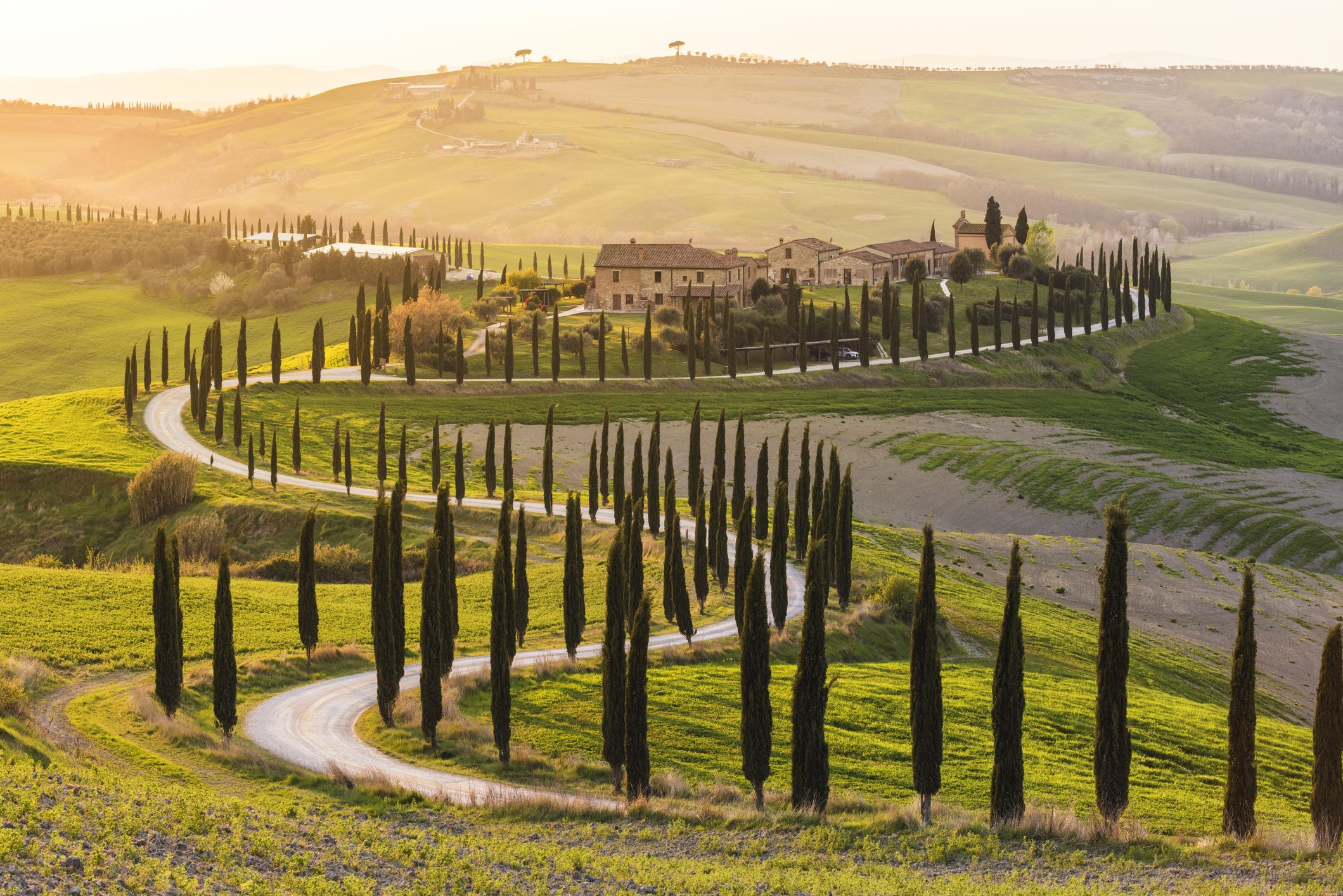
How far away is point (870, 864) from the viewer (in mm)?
29641

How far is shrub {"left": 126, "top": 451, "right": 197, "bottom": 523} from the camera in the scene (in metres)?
74.8

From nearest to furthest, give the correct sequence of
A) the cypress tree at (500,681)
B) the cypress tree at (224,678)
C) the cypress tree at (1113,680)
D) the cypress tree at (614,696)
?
the cypress tree at (1113,680) → the cypress tree at (614,696) → the cypress tree at (500,681) → the cypress tree at (224,678)

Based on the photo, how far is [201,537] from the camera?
71688mm

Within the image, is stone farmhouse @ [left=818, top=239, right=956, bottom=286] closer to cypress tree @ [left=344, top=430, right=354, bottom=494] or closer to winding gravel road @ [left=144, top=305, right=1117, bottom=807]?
cypress tree @ [left=344, top=430, right=354, bottom=494]

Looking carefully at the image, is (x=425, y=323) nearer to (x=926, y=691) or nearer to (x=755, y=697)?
(x=755, y=697)

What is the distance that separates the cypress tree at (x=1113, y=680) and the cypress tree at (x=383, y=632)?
21.2m

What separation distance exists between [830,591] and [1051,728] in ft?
61.6

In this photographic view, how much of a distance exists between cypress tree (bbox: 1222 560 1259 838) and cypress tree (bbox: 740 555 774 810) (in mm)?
11380

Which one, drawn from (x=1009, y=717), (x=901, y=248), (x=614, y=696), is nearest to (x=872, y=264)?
(x=901, y=248)

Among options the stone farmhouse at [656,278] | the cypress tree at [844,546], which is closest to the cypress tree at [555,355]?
the stone farmhouse at [656,278]

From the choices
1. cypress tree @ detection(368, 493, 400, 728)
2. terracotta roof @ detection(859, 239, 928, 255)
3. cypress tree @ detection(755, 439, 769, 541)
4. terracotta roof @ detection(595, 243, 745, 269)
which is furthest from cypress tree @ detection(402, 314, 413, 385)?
terracotta roof @ detection(859, 239, 928, 255)

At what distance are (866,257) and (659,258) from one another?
1165 inches

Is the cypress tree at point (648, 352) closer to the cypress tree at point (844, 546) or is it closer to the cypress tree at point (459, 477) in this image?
the cypress tree at point (459, 477)

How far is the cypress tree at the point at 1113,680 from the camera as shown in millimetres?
33188
